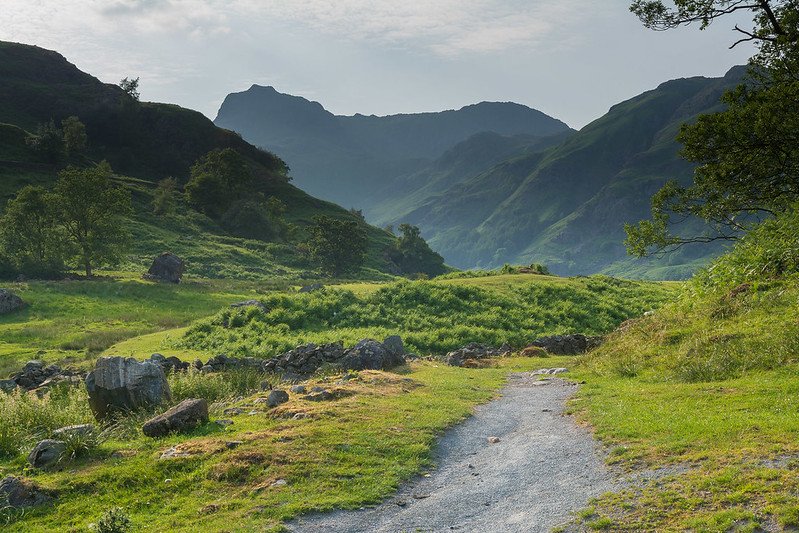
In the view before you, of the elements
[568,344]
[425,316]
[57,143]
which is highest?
[57,143]

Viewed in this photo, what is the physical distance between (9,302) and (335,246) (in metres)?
57.8

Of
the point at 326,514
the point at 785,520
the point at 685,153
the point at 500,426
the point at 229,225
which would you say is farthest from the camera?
the point at 229,225

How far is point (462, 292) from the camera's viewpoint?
156ft

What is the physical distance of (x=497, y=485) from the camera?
12430 millimetres

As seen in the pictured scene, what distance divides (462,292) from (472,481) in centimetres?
3500

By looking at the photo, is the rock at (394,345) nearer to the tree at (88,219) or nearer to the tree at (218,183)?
the tree at (88,219)

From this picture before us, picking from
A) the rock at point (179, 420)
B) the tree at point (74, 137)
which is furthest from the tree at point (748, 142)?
the tree at point (74, 137)

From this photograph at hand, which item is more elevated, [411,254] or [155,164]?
[155,164]

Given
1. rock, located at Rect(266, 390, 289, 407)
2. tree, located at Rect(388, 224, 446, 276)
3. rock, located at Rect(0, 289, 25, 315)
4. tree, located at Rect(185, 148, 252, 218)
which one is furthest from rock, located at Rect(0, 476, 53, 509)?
tree, located at Rect(185, 148, 252, 218)

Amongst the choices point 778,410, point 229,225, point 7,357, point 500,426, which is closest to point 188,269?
A: point 229,225

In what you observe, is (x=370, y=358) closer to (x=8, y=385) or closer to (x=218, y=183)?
(x=8, y=385)

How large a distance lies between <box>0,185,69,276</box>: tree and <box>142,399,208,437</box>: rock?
62.7m

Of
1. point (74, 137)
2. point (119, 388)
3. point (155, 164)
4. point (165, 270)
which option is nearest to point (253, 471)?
point (119, 388)

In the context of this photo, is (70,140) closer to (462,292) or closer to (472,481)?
(462,292)
